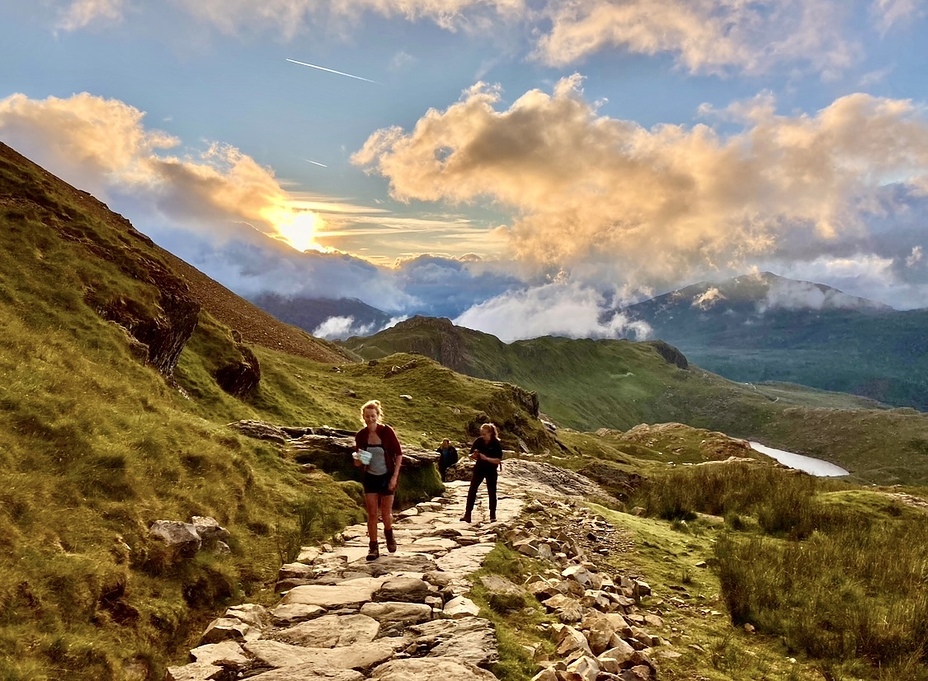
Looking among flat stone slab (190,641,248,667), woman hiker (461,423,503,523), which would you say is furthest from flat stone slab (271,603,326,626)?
woman hiker (461,423,503,523)

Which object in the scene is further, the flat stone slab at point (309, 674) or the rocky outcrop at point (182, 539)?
the rocky outcrop at point (182, 539)

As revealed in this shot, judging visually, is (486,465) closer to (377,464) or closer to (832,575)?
(377,464)

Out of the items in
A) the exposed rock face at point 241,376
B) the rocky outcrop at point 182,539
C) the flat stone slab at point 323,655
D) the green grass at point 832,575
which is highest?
the exposed rock face at point 241,376

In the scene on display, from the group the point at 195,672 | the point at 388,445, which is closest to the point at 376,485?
the point at 388,445

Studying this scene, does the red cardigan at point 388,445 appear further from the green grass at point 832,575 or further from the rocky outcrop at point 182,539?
the green grass at point 832,575

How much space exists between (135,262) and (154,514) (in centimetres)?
1885

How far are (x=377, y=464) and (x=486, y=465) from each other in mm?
4746

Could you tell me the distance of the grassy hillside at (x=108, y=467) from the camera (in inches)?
293

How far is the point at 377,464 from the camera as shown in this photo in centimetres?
1205

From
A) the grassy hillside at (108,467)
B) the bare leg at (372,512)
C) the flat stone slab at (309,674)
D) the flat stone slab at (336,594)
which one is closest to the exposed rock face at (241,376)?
the grassy hillside at (108,467)

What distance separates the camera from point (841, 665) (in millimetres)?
7895

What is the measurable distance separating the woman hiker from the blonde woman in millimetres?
3797

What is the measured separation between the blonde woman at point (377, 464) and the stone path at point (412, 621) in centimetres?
94

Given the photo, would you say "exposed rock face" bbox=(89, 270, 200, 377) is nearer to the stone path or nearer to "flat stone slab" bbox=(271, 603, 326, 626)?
the stone path
